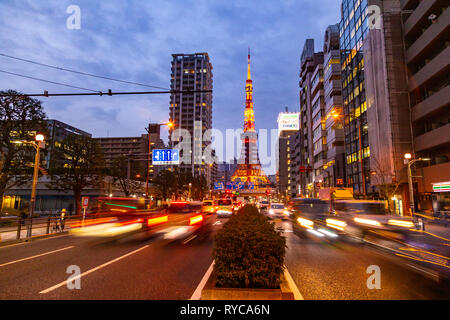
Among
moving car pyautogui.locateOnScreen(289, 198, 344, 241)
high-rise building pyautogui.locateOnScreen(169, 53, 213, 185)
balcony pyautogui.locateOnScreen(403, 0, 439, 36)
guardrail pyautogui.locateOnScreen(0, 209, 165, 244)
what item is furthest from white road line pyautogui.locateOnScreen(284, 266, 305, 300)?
high-rise building pyautogui.locateOnScreen(169, 53, 213, 185)

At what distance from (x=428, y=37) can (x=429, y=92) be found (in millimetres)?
6990

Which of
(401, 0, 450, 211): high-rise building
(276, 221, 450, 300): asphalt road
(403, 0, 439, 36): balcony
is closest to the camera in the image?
(276, 221, 450, 300): asphalt road

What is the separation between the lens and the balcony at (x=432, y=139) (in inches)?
1204

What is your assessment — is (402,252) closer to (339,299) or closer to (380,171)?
(339,299)

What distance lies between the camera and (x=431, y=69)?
32.6 metres

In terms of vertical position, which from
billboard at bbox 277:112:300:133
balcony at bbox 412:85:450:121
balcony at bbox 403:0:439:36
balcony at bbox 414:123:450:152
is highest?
billboard at bbox 277:112:300:133

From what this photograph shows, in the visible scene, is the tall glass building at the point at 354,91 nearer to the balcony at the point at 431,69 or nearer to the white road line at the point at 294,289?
the balcony at the point at 431,69

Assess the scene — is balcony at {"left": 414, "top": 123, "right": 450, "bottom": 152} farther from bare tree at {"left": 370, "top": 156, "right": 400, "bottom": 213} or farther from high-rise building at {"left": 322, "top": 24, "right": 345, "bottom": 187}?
high-rise building at {"left": 322, "top": 24, "right": 345, "bottom": 187}

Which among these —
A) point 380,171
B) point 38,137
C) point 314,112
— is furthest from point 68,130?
point 380,171

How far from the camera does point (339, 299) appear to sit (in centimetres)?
573

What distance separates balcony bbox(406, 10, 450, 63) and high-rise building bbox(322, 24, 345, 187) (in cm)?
1832

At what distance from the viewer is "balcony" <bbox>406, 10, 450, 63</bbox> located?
30.5 m

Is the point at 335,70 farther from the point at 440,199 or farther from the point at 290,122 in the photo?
the point at 290,122
